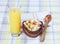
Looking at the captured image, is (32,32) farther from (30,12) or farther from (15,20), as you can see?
(30,12)

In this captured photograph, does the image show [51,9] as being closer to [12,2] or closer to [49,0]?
[49,0]

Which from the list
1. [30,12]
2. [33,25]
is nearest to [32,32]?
[33,25]

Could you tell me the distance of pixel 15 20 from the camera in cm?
120

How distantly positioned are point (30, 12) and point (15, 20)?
0.34 m

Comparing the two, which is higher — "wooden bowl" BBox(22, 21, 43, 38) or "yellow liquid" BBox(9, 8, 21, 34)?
"yellow liquid" BBox(9, 8, 21, 34)

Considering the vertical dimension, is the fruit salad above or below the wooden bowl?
above

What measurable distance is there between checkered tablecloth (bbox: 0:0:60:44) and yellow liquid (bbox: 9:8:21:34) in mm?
57

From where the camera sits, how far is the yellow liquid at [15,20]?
118 cm

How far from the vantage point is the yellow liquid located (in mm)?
1181

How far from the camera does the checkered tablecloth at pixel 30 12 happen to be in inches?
49.1

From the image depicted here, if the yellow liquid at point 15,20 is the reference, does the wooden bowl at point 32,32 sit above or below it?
below

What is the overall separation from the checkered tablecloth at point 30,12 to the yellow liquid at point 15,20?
57 millimetres

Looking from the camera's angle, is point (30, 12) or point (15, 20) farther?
point (30, 12)

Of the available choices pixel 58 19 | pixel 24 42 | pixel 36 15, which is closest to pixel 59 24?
pixel 58 19
